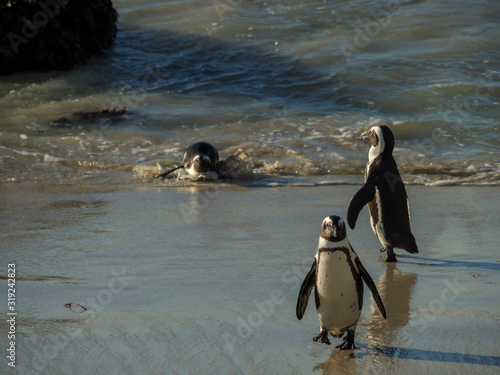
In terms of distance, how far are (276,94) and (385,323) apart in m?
7.44

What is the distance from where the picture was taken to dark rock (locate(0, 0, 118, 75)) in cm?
1086

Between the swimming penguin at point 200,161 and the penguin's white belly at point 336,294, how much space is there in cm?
369

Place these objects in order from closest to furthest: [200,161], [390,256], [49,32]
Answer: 1. [390,256]
2. [200,161]
3. [49,32]

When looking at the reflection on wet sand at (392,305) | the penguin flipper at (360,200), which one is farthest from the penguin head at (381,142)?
the reflection on wet sand at (392,305)

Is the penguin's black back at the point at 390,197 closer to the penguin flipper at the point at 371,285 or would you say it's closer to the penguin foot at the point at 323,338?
the penguin flipper at the point at 371,285

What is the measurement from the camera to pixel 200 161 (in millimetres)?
6516

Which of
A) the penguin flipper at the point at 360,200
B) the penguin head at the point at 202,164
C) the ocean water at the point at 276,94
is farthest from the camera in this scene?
the ocean water at the point at 276,94

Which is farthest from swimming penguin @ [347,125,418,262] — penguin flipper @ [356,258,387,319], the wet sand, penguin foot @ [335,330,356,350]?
penguin foot @ [335,330,356,350]

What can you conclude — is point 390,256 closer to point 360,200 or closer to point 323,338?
point 360,200

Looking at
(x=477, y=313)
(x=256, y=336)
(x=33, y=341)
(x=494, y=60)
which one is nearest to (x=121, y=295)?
(x=33, y=341)

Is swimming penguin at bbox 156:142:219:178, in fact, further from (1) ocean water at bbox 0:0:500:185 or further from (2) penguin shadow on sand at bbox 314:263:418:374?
(2) penguin shadow on sand at bbox 314:263:418:374

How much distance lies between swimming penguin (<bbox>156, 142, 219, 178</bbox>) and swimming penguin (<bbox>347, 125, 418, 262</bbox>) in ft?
8.75

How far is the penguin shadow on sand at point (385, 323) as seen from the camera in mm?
2721

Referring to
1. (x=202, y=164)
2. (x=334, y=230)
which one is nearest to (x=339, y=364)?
(x=334, y=230)
